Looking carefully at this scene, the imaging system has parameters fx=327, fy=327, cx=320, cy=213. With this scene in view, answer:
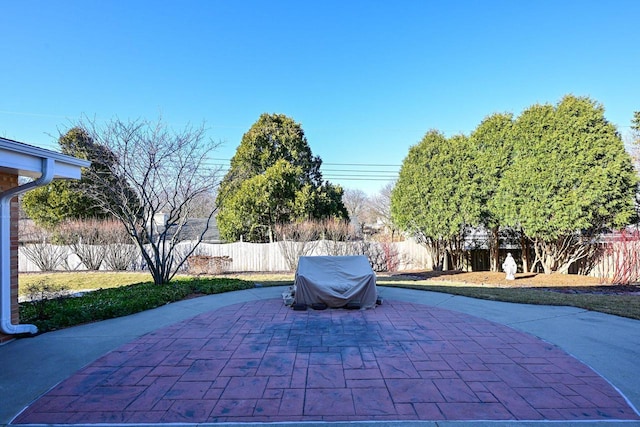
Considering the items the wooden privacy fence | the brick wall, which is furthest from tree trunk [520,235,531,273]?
the brick wall

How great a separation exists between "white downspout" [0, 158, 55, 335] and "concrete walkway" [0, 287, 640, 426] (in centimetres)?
40

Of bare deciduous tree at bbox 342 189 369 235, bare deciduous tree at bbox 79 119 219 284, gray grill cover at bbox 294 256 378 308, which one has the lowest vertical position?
gray grill cover at bbox 294 256 378 308

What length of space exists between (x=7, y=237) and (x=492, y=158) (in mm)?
12682

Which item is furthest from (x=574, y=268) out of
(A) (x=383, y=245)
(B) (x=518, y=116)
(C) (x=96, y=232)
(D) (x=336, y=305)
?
(C) (x=96, y=232)

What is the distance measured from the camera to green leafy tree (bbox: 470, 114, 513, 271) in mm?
11258

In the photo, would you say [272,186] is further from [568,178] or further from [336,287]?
[568,178]

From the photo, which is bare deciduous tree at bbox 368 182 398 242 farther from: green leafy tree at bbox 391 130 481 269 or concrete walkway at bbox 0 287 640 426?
concrete walkway at bbox 0 287 640 426

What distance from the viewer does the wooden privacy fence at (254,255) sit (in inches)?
549

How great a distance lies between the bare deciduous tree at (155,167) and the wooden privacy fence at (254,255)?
16.7 ft

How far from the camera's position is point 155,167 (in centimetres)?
860

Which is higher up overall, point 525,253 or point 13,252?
A: point 13,252

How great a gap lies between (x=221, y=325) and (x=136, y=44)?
861cm

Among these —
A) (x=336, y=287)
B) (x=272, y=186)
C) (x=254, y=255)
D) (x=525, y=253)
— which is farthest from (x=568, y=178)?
(x=254, y=255)

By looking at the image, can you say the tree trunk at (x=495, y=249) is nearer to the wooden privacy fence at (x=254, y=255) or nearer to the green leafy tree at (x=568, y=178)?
the green leafy tree at (x=568, y=178)
